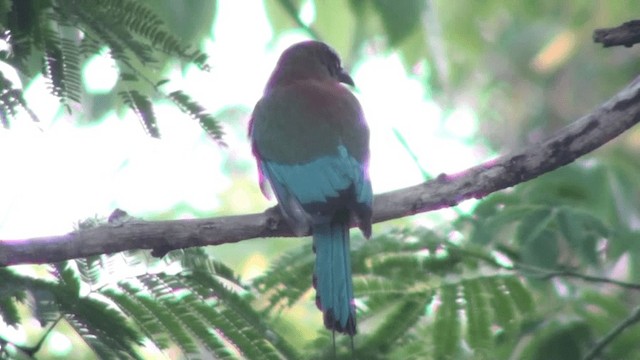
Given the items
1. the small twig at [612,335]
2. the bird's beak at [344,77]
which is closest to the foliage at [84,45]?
the small twig at [612,335]

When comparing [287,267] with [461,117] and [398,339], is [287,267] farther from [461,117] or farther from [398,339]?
[461,117]

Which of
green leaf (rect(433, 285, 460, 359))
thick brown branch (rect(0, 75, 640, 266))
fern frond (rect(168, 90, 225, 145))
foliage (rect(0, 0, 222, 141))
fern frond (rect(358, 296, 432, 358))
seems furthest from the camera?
green leaf (rect(433, 285, 460, 359))

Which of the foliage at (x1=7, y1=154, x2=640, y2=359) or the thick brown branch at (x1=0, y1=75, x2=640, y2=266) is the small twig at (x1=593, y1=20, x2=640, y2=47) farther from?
the foliage at (x1=7, y1=154, x2=640, y2=359)

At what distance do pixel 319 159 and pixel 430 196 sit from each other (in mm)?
997

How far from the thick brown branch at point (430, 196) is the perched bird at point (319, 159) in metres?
0.19

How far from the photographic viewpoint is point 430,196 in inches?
154

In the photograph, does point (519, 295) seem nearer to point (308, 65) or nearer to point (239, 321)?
point (239, 321)

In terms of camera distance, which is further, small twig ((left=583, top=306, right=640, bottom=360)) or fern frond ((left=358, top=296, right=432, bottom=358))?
small twig ((left=583, top=306, right=640, bottom=360))

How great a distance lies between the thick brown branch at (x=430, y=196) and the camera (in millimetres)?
3518

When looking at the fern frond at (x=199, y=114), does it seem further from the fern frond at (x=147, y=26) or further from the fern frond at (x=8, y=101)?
the fern frond at (x=8, y=101)

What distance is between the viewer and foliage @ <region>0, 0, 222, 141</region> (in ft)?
10.7

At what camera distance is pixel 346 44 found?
533 centimetres

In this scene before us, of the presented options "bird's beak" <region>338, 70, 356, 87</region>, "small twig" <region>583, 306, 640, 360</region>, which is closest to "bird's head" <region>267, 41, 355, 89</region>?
"bird's beak" <region>338, 70, 356, 87</region>

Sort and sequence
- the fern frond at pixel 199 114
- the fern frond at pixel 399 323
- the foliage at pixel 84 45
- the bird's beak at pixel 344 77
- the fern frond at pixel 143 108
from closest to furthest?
the foliage at pixel 84 45 → the fern frond at pixel 143 108 → the fern frond at pixel 199 114 → the fern frond at pixel 399 323 → the bird's beak at pixel 344 77
